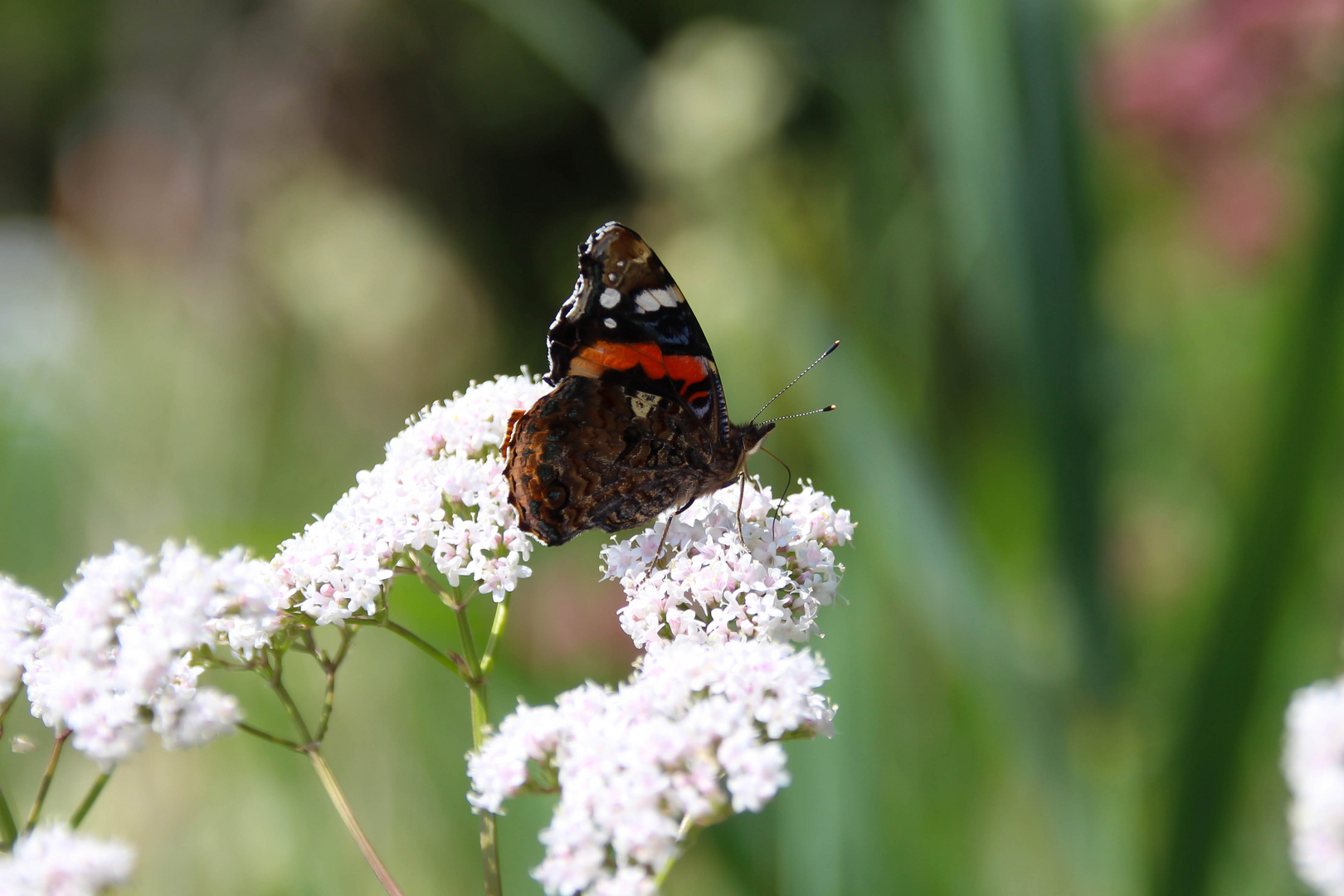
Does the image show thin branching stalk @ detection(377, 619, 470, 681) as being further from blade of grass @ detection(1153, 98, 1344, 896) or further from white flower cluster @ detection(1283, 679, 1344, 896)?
blade of grass @ detection(1153, 98, 1344, 896)

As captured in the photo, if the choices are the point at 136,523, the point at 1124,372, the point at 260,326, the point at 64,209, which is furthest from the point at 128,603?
the point at 64,209

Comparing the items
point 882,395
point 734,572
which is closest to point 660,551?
point 734,572

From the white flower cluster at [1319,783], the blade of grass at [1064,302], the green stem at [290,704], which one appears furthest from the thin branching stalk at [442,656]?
the blade of grass at [1064,302]

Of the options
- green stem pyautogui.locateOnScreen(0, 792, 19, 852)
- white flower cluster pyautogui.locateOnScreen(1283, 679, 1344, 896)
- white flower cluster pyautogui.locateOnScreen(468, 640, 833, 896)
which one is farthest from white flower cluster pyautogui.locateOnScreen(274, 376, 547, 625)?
white flower cluster pyautogui.locateOnScreen(1283, 679, 1344, 896)

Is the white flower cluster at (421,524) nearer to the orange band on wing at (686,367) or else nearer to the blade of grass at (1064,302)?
the orange band on wing at (686,367)

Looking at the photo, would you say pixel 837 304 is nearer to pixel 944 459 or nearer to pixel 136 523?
pixel 944 459

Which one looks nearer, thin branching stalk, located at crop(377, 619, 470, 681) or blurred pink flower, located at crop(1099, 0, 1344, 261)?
thin branching stalk, located at crop(377, 619, 470, 681)

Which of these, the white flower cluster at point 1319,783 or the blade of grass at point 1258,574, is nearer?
the white flower cluster at point 1319,783
